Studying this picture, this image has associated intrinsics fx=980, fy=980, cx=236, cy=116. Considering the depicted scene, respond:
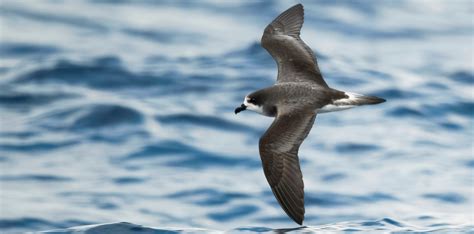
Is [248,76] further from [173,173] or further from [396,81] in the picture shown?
[173,173]

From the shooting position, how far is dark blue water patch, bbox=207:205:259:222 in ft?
39.9

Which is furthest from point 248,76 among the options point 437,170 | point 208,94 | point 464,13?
point 464,13

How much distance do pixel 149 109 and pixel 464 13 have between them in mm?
9225

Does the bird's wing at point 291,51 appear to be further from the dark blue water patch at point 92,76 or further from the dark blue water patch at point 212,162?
the dark blue water patch at point 92,76

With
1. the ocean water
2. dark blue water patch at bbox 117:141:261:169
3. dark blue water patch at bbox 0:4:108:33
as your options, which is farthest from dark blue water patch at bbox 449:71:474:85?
dark blue water patch at bbox 0:4:108:33

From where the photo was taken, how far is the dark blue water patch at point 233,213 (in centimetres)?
1215

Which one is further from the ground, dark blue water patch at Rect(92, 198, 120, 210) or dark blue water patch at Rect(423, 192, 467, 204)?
dark blue water patch at Rect(92, 198, 120, 210)

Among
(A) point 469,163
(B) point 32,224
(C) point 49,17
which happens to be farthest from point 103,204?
(C) point 49,17

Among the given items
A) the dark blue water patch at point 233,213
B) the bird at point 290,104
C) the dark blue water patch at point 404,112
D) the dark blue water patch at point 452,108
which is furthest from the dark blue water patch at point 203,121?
the bird at point 290,104

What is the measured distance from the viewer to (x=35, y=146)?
14523mm

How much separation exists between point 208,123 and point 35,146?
2.61 m

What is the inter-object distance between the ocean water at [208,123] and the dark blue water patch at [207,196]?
3cm

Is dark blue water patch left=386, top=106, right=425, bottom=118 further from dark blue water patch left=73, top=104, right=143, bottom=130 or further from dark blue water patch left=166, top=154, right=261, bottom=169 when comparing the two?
dark blue water patch left=73, top=104, right=143, bottom=130

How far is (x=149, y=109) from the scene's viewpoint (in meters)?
15.4
